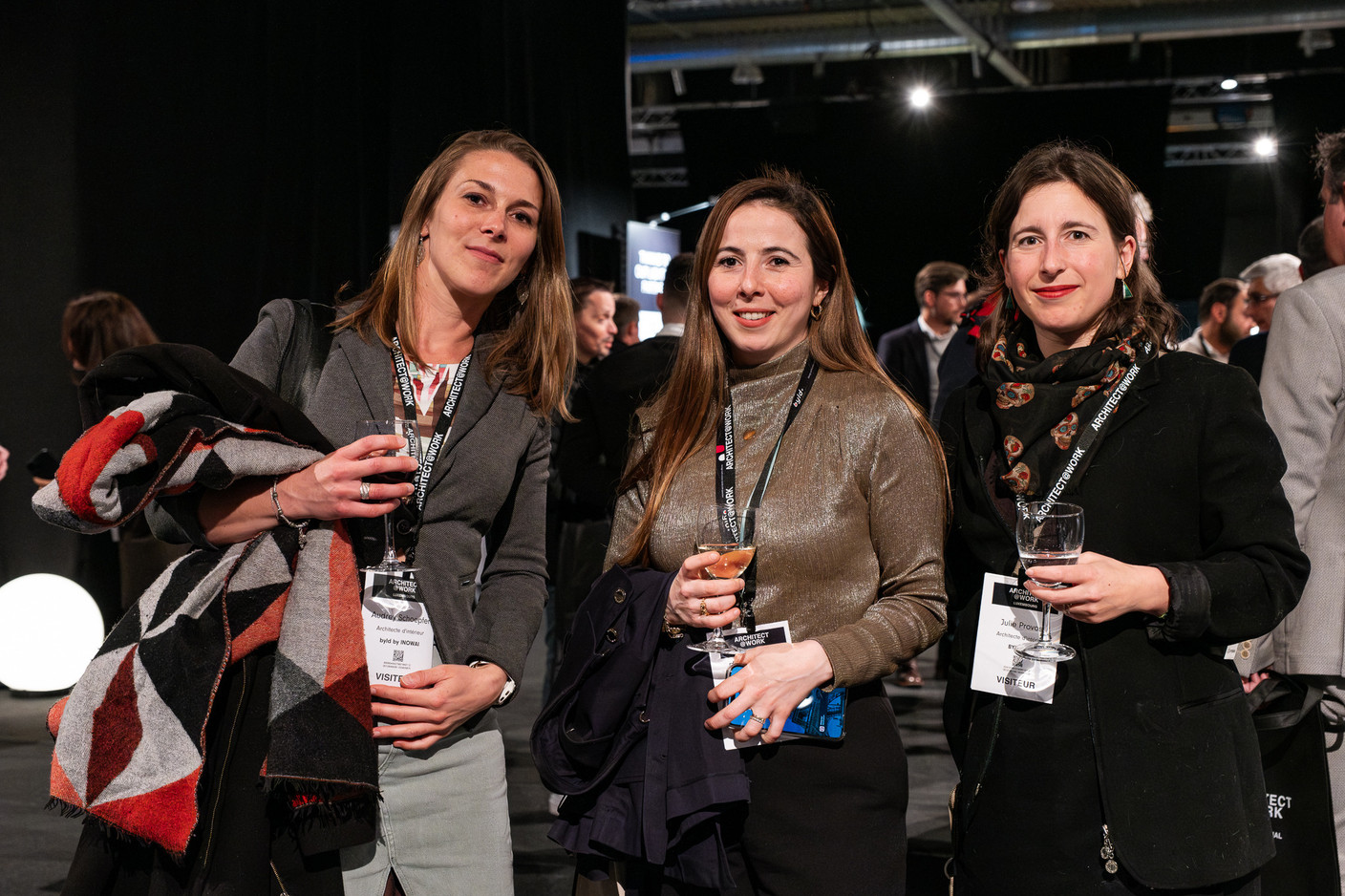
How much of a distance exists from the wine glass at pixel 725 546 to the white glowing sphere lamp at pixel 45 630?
182 inches

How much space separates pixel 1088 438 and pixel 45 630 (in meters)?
5.23

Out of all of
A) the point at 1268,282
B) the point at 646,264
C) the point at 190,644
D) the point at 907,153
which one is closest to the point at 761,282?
the point at 190,644

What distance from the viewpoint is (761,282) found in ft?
6.37

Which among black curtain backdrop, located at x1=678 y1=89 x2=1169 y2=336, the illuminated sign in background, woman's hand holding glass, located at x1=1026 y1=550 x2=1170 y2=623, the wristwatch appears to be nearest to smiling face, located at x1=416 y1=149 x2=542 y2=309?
the wristwatch

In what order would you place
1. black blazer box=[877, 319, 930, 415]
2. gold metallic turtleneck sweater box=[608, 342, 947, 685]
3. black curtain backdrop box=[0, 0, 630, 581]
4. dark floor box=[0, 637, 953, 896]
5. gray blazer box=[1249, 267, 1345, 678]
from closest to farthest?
gold metallic turtleneck sweater box=[608, 342, 947, 685] < gray blazer box=[1249, 267, 1345, 678] < dark floor box=[0, 637, 953, 896] < black curtain backdrop box=[0, 0, 630, 581] < black blazer box=[877, 319, 930, 415]

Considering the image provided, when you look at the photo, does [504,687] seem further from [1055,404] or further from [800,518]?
[1055,404]

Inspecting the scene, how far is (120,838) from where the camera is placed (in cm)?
159

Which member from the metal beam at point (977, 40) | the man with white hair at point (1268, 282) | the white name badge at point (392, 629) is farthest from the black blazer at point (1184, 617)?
the metal beam at point (977, 40)

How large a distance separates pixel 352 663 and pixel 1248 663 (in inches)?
70.3

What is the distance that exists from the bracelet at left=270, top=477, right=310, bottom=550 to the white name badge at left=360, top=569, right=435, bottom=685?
5.1 inches

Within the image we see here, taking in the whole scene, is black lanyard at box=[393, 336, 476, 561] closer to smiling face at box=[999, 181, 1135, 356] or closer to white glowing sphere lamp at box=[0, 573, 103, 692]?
smiling face at box=[999, 181, 1135, 356]

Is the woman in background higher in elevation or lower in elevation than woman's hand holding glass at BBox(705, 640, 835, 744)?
higher

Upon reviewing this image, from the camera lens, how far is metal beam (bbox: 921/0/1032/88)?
38.6 ft

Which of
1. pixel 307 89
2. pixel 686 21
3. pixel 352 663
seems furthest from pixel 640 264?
pixel 352 663
